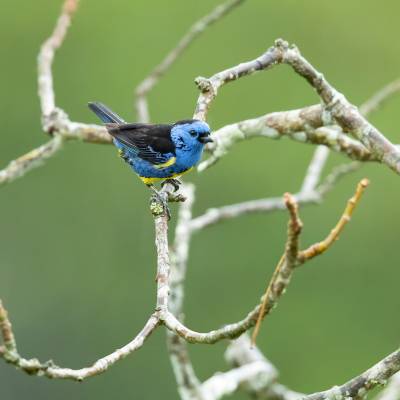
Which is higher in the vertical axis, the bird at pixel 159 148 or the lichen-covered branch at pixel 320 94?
the bird at pixel 159 148

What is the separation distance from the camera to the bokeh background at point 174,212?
35.5ft

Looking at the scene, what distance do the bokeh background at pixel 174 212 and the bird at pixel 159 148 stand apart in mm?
4978

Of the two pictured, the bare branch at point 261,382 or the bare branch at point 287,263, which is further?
the bare branch at point 261,382

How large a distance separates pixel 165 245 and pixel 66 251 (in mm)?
7706

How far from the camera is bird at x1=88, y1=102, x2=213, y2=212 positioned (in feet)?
16.9

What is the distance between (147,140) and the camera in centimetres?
546

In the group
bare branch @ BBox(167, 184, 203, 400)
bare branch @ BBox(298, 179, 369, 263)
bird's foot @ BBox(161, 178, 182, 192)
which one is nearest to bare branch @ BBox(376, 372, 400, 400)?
bare branch @ BBox(167, 184, 203, 400)

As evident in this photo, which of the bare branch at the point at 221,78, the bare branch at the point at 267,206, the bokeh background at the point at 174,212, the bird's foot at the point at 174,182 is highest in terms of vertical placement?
the bokeh background at the point at 174,212

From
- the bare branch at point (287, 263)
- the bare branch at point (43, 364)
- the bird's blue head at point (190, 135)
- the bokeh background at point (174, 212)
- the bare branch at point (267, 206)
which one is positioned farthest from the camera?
the bokeh background at point (174, 212)

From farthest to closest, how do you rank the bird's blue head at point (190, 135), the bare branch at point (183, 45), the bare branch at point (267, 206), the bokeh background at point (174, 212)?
1. the bokeh background at point (174, 212)
2. the bare branch at point (267, 206)
3. the bare branch at point (183, 45)
4. the bird's blue head at point (190, 135)

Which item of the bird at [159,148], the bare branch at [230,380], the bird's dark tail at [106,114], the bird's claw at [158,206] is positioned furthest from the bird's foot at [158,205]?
the bird's dark tail at [106,114]

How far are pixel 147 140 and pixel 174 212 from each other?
4972 mm

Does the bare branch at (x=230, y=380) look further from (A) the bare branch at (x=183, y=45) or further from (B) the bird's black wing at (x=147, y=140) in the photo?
(A) the bare branch at (x=183, y=45)

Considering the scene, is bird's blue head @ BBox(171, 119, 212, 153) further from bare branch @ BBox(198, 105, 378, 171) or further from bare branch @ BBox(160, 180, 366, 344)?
bare branch @ BBox(160, 180, 366, 344)
